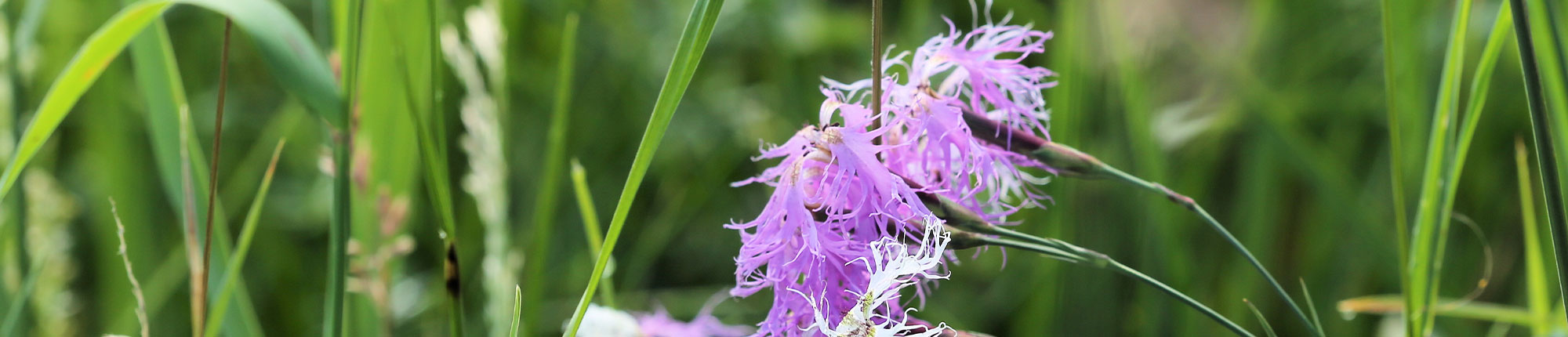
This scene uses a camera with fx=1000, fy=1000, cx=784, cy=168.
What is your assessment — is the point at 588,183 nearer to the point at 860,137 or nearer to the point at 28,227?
the point at 28,227

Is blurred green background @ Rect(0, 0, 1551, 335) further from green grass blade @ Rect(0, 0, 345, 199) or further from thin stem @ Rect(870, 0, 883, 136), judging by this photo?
thin stem @ Rect(870, 0, 883, 136)

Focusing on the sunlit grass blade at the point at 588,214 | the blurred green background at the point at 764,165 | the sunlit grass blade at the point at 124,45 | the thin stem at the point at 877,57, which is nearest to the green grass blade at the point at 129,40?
the sunlit grass blade at the point at 124,45

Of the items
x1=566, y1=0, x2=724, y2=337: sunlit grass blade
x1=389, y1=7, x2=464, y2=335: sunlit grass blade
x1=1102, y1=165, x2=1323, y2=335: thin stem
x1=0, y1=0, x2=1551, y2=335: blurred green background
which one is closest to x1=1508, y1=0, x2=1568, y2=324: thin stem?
x1=1102, y1=165, x2=1323, y2=335: thin stem

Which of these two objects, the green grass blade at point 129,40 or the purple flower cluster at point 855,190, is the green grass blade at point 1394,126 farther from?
the green grass blade at point 129,40

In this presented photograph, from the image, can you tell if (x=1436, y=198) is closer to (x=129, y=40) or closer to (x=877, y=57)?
(x=877, y=57)

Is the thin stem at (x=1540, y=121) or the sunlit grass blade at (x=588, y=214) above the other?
the thin stem at (x=1540, y=121)

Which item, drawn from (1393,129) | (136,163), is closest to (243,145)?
(136,163)
